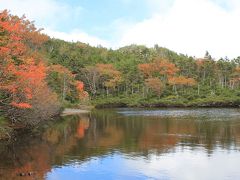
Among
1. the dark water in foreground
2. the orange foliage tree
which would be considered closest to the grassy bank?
the dark water in foreground

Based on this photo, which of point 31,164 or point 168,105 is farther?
point 168,105

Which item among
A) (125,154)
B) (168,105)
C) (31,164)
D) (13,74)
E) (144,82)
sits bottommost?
(31,164)

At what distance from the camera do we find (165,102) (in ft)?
334

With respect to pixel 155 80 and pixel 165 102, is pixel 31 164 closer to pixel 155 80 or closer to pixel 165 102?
pixel 165 102

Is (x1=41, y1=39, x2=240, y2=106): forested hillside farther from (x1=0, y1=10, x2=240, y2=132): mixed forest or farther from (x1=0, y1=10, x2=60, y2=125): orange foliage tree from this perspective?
(x1=0, y1=10, x2=60, y2=125): orange foliage tree

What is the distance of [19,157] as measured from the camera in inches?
1136

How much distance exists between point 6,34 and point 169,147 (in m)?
16.7

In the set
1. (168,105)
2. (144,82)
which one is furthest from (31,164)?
(144,82)

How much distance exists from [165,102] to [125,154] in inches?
2863

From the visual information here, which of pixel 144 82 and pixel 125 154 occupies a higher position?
pixel 144 82

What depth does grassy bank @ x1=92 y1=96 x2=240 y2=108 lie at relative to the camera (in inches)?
3836

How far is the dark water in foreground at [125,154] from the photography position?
23.9 metres

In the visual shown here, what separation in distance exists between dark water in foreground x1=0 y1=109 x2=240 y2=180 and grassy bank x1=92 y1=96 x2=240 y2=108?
5293 centimetres

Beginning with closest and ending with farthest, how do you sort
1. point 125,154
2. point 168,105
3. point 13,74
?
point 125,154 → point 13,74 → point 168,105
